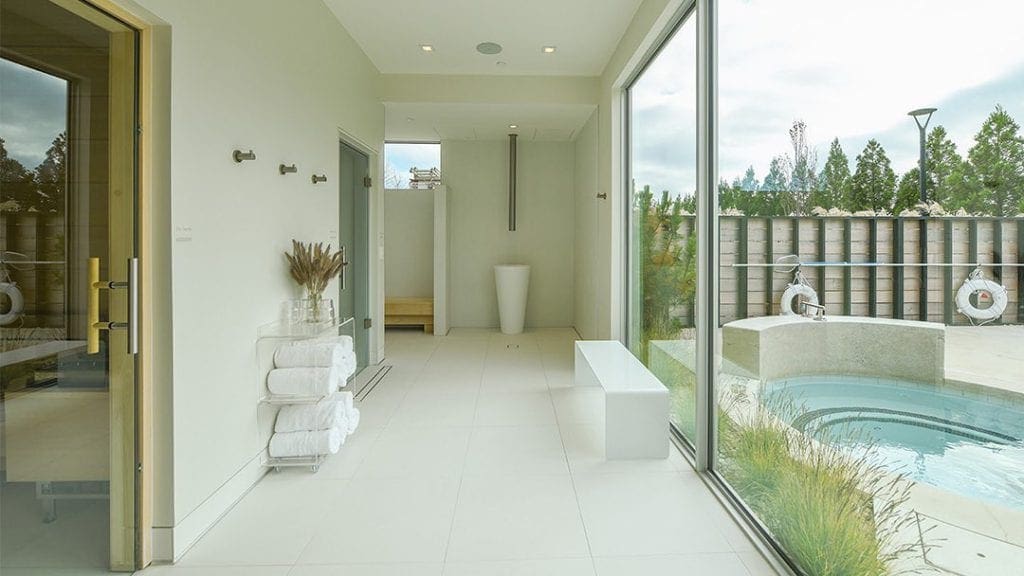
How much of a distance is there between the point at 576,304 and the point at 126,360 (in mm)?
5791

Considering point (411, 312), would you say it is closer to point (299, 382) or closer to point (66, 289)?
point (299, 382)

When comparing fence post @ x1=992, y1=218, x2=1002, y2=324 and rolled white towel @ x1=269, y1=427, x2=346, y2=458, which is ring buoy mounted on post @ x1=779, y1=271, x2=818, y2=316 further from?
rolled white towel @ x1=269, y1=427, x2=346, y2=458

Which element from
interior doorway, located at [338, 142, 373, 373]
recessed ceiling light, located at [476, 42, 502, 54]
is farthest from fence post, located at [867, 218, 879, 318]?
interior doorway, located at [338, 142, 373, 373]

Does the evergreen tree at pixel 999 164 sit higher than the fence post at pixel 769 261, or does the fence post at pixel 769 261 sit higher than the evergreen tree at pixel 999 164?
the evergreen tree at pixel 999 164

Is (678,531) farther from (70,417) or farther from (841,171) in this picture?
(70,417)

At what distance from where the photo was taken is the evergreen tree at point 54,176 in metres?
1.51

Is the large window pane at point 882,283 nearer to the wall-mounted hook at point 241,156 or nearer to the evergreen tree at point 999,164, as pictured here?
the evergreen tree at point 999,164

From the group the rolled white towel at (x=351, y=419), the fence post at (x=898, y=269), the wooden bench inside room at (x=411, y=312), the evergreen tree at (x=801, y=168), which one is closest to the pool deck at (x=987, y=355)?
the fence post at (x=898, y=269)

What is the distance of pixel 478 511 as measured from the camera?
7.55ft

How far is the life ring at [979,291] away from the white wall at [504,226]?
20.2ft

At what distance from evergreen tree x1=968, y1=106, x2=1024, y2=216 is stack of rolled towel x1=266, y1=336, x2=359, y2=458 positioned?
2.54m

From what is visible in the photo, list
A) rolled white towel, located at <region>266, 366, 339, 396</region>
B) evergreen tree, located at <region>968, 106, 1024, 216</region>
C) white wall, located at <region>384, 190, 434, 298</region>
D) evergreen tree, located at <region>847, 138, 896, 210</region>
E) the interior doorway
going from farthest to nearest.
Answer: white wall, located at <region>384, 190, 434, 298</region>
the interior doorway
rolled white towel, located at <region>266, 366, 339, 396</region>
evergreen tree, located at <region>847, 138, 896, 210</region>
evergreen tree, located at <region>968, 106, 1024, 216</region>

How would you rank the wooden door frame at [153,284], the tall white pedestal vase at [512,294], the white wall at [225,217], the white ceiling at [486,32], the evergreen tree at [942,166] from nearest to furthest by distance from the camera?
the evergreen tree at [942,166] < the wooden door frame at [153,284] < the white wall at [225,217] < the white ceiling at [486,32] < the tall white pedestal vase at [512,294]

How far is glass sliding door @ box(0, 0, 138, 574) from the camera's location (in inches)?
56.5
